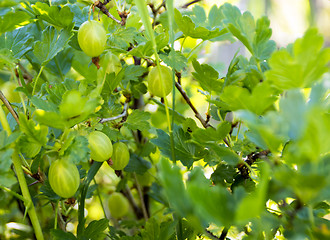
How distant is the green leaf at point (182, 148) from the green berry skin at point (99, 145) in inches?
2.3

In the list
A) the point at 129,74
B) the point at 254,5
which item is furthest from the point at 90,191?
the point at 254,5

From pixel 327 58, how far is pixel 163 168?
0.14m

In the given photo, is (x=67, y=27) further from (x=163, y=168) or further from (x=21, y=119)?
(x=163, y=168)

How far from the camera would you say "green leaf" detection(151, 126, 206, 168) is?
385 millimetres

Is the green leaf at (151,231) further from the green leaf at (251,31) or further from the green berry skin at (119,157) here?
the green leaf at (251,31)

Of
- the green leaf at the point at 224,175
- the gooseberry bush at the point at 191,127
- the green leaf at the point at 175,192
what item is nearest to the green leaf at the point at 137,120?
→ the gooseberry bush at the point at 191,127

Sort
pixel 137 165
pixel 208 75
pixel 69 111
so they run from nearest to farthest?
pixel 69 111 < pixel 208 75 < pixel 137 165

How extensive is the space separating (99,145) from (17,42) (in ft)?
0.61

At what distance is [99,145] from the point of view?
1.16 ft

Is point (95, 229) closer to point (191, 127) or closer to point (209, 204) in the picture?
point (191, 127)

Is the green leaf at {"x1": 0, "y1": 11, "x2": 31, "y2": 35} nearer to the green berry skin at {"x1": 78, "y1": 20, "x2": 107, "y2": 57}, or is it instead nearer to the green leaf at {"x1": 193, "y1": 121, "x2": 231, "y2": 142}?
the green berry skin at {"x1": 78, "y1": 20, "x2": 107, "y2": 57}

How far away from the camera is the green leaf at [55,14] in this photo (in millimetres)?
390

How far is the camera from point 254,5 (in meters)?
1.33

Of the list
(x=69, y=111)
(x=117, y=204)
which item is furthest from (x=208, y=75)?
(x=117, y=204)
